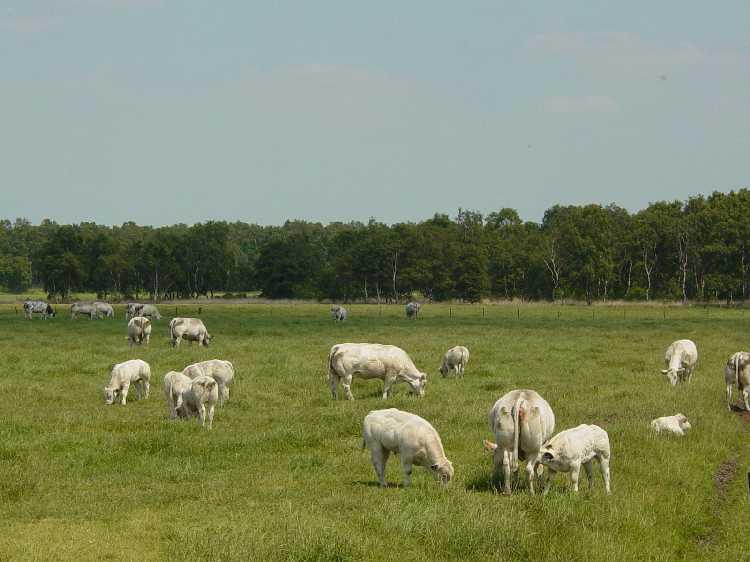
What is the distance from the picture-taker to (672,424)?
62.8 ft

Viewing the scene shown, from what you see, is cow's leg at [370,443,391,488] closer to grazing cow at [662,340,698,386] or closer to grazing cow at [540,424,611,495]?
grazing cow at [540,424,611,495]

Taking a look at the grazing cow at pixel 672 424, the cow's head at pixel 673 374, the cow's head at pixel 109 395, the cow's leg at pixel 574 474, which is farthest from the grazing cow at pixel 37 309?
the cow's leg at pixel 574 474

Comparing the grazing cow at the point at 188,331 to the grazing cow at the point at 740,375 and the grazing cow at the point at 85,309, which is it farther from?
the grazing cow at the point at 85,309

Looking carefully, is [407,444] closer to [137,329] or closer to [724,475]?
[724,475]

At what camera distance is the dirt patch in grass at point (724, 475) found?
15.2m

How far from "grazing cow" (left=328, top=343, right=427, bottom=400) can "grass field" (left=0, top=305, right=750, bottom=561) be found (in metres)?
0.73

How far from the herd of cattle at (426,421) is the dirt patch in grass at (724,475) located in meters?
1.81

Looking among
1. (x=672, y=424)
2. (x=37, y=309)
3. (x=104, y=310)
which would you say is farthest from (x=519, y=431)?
(x=37, y=309)

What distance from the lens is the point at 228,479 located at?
1483 centimetres

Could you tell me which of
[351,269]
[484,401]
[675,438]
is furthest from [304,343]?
[351,269]

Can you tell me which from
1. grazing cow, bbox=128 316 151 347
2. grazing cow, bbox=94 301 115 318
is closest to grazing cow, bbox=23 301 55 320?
grazing cow, bbox=94 301 115 318

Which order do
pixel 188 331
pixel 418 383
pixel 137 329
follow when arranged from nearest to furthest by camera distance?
pixel 418 383 < pixel 137 329 < pixel 188 331

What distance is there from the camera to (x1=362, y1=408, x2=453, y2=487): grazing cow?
14.0 meters

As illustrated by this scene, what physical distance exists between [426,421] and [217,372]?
32.4 ft
